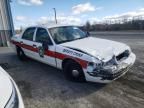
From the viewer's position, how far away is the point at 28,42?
24.0ft

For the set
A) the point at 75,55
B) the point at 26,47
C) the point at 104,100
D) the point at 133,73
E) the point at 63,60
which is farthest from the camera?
the point at 26,47

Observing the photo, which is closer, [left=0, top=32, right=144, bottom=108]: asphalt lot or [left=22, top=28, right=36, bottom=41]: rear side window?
[left=0, top=32, right=144, bottom=108]: asphalt lot

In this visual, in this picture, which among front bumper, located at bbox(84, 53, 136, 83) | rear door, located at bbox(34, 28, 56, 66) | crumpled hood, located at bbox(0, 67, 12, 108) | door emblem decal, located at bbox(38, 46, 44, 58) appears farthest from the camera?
door emblem decal, located at bbox(38, 46, 44, 58)

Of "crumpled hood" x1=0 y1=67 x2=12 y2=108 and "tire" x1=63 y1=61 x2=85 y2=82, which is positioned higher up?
"crumpled hood" x1=0 y1=67 x2=12 y2=108

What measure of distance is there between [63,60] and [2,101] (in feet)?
→ 10.6

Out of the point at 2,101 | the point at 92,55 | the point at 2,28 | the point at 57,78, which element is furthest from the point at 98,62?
the point at 2,28

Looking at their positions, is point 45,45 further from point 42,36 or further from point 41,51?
point 42,36

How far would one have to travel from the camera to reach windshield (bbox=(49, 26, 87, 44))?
6.13 metres

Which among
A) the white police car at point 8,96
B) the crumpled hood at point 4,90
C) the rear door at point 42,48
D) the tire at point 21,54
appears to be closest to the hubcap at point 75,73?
the rear door at point 42,48

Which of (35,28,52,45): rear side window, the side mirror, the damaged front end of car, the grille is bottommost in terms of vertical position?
the damaged front end of car

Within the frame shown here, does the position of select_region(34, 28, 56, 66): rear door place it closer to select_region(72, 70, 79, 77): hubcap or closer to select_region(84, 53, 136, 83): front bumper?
select_region(72, 70, 79, 77): hubcap

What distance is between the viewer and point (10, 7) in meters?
14.2

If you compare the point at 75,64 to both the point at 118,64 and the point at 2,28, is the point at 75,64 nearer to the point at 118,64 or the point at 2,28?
the point at 118,64

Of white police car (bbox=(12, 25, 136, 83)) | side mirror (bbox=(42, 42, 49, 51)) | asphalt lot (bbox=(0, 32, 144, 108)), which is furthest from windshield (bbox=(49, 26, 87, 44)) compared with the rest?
asphalt lot (bbox=(0, 32, 144, 108))
